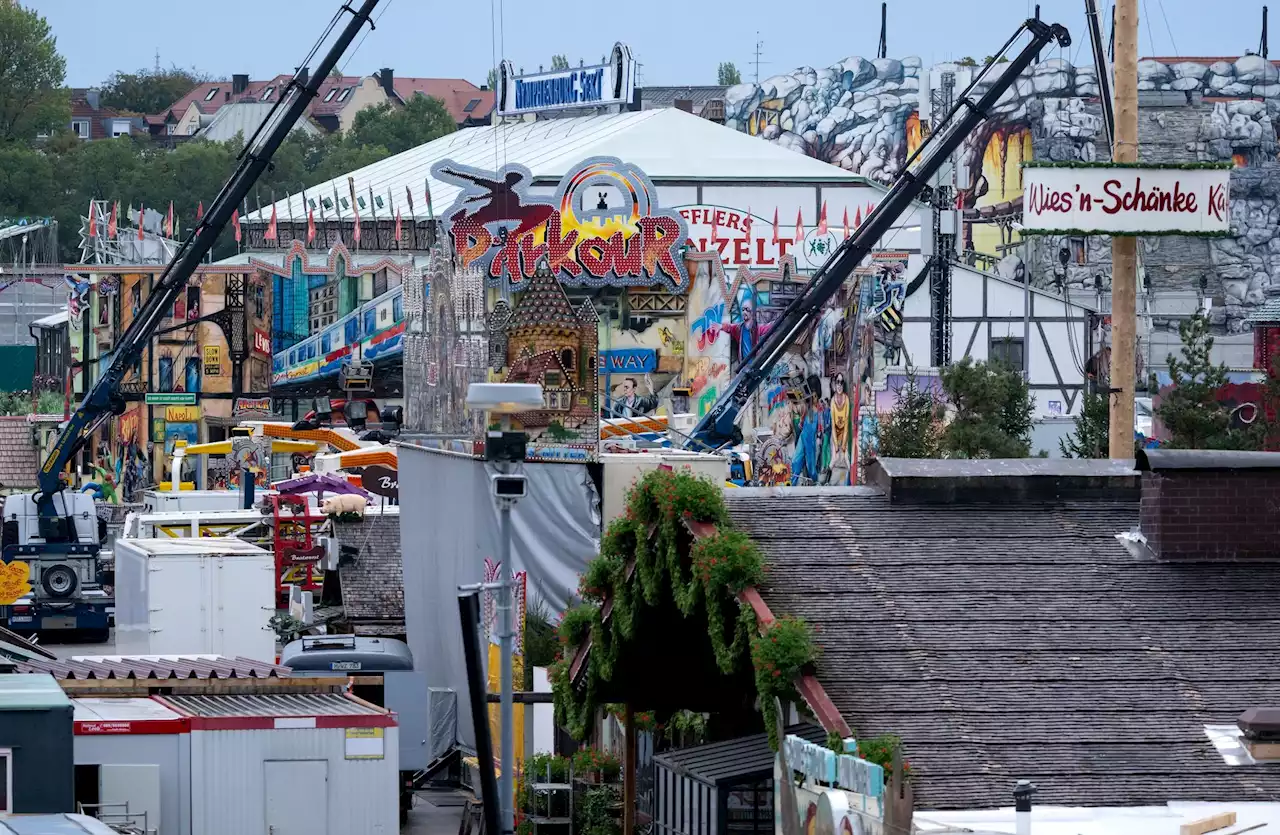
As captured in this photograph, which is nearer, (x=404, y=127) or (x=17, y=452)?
(x=17, y=452)

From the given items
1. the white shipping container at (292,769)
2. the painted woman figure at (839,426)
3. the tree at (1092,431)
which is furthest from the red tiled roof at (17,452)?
the white shipping container at (292,769)

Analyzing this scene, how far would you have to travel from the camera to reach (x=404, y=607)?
126 ft

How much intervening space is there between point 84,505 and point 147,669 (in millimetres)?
26539

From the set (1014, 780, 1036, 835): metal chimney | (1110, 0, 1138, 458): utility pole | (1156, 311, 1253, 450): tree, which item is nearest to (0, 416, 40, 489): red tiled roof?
(1156, 311, 1253, 450): tree

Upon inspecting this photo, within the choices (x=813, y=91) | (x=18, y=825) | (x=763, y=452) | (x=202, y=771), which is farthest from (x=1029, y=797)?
(x=813, y=91)

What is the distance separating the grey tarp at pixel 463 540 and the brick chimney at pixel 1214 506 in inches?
619

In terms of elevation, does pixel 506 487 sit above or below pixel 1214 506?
above

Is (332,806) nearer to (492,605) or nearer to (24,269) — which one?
(492,605)

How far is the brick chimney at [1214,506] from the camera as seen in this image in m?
19.2

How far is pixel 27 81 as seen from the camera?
195 m

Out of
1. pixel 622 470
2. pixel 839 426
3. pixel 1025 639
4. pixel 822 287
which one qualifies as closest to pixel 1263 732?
pixel 1025 639

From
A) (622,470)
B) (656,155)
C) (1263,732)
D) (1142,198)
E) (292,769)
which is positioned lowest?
(292,769)

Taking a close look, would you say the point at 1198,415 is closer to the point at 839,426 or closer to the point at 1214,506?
the point at 1214,506

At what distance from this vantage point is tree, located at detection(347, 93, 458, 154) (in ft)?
634
